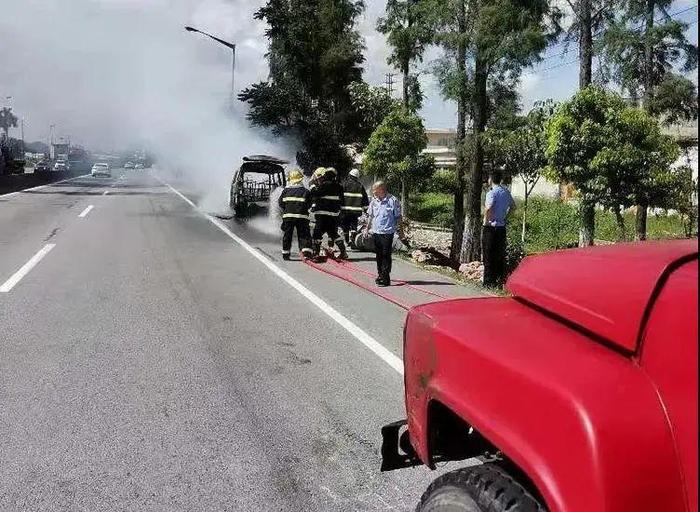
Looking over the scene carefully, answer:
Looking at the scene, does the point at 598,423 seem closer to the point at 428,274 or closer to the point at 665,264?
the point at 665,264

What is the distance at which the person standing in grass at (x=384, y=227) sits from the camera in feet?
32.2

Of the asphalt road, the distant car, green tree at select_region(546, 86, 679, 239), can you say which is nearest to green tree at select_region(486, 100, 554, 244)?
green tree at select_region(546, 86, 679, 239)

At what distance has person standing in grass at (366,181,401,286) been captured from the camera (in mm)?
9820

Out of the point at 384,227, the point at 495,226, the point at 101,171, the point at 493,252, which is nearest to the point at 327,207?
the point at 384,227

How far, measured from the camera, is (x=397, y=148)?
84.4ft

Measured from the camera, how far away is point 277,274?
1091 centimetres

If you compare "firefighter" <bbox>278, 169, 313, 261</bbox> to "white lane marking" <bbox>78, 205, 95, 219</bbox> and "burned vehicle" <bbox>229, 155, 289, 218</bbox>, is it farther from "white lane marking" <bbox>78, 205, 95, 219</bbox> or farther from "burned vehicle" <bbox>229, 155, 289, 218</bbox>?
"white lane marking" <bbox>78, 205, 95, 219</bbox>

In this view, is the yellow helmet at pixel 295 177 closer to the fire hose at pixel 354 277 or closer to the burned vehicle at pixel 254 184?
the fire hose at pixel 354 277

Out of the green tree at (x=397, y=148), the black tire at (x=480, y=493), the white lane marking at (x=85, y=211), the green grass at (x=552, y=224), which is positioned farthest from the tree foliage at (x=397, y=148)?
the black tire at (x=480, y=493)

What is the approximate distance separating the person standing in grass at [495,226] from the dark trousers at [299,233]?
11.4 feet

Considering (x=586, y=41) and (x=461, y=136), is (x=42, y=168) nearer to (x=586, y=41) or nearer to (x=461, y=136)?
(x=461, y=136)

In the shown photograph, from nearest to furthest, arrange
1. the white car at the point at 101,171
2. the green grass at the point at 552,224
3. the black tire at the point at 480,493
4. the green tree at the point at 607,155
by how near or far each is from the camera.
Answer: the black tire at the point at 480,493, the green tree at the point at 607,155, the green grass at the point at 552,224, the white car at the point at 101,171

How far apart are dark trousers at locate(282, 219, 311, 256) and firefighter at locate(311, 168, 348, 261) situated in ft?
0.59

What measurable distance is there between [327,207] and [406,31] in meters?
12.2
